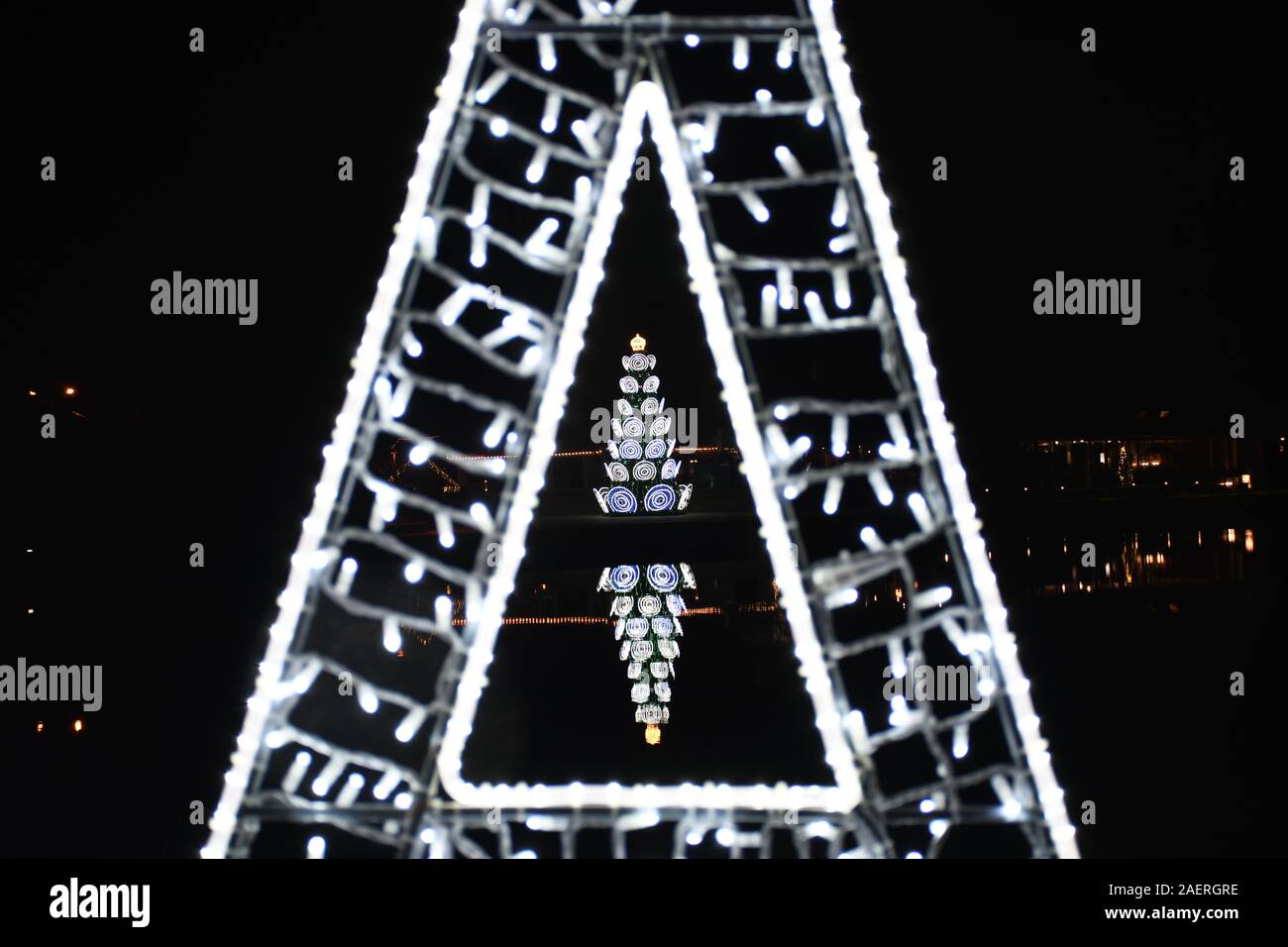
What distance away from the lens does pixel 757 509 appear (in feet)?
7.39

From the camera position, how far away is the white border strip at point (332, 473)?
220 cm

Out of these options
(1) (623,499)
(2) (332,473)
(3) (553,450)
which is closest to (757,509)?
(3) (553,450)

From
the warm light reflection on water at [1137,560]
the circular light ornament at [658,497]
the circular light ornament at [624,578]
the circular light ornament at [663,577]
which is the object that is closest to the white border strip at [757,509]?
the warm light reflection on water at [1137,560]

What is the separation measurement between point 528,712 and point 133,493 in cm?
367

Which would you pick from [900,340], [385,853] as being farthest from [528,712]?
[900,340]

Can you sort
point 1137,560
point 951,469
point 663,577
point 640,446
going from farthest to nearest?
point 640,446 < point 1137,560 < point 663,577 < point 951,469

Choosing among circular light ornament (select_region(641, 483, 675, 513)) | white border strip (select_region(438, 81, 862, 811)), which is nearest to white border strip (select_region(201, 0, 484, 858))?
white border strip (select_region(438, 81, 862, 811))

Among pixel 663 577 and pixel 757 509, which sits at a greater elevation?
pixel 757 509

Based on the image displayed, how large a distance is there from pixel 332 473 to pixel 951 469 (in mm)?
1308

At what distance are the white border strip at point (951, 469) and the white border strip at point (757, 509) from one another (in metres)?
0.36

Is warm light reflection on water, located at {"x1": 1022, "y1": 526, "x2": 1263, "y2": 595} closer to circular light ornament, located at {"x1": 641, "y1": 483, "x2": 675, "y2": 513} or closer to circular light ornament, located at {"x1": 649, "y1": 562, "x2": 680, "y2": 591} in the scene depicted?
circular light ornament, located at {"x1": 649, "y1": 562, "x2": 680, "y2": 591}

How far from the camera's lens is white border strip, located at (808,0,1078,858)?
218 cm

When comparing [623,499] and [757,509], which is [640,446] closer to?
[623,499]
